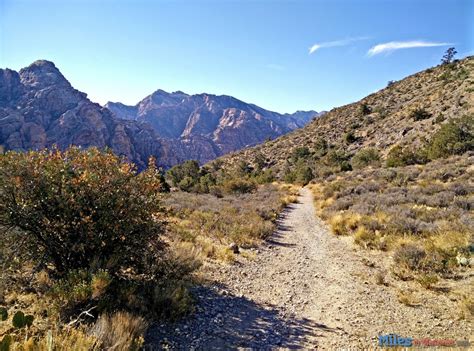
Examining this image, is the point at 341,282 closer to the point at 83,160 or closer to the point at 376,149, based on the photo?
the point at 83,160

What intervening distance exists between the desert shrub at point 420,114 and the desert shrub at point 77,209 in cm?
3885

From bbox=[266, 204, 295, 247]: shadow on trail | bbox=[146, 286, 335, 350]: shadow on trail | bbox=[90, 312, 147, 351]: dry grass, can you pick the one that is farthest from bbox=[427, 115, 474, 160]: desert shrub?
bbox=[90, 312, 147, 351]: dry grass

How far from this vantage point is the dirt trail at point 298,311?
418 cm

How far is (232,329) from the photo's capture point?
14.7 ft

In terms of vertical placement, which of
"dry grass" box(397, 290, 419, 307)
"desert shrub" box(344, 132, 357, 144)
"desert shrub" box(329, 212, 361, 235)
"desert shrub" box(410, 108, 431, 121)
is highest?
"desert shrub" box(410, 108, 431, 121)

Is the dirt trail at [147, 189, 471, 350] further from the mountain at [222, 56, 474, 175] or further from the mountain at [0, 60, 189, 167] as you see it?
the mountain at [0, 60, 189, 167]

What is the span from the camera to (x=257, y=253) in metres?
8.61

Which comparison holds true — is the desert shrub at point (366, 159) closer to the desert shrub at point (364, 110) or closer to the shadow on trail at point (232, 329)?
the desert shrub at point (364, 110)

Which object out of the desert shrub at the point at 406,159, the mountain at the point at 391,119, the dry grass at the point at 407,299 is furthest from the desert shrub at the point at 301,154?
the dry grass at the point at 407,299

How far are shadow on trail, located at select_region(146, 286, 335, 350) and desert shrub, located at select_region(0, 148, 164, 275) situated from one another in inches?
56.3

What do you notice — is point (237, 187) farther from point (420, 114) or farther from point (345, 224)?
point (420, 114)

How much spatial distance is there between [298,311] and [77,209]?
425cm

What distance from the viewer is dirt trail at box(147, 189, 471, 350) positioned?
4.18 m

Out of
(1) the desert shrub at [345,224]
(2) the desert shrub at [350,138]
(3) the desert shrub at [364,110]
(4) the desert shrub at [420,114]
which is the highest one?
(3) the desert shrub at [364,110]
